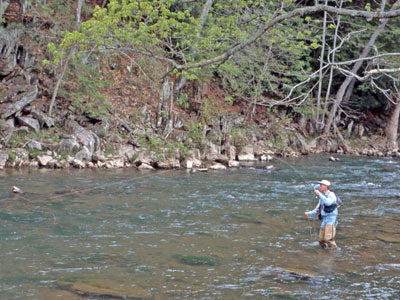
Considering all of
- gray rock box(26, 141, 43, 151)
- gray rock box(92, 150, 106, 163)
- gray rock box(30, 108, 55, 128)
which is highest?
gray rock box(30, 108, 55, 128)

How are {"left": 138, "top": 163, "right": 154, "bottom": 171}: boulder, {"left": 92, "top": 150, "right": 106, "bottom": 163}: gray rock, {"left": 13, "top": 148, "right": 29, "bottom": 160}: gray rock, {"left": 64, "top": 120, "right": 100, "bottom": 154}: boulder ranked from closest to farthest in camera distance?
{"left": 13, "top": 148, "right": 29, "bottom": 160}: gray rock
{"left": 92, "top": 150, "right": 106, "bottom": 163}: gray rock
{"left": 64, "top": 120, "right": 100, "bottom": 154}: boulder
{"left": 138, "top": 163, "right": 154, "bottom": 171}: boulder

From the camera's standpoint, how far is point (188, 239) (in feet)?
25.2

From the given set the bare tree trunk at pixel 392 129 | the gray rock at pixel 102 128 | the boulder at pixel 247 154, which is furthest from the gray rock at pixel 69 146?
the bare tree trunk at pixel 392 129

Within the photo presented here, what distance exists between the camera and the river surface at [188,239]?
219 inches

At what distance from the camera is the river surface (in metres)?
5.57

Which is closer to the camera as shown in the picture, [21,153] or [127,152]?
[21,153]

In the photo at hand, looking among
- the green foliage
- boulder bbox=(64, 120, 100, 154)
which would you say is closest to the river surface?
boulder bbox=(64, 120, 100, 154)

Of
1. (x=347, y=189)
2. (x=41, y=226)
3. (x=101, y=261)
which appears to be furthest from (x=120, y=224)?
(x=347, y=189)

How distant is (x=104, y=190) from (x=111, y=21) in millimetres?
4760

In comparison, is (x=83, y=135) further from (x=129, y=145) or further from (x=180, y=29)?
(x=180, y=29)

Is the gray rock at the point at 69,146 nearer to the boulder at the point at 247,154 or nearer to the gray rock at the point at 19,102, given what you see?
the gray rock at the point at 19,102

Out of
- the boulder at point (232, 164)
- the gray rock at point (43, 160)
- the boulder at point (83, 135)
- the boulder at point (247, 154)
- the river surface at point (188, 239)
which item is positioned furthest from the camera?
the boulder at point (247, 154)

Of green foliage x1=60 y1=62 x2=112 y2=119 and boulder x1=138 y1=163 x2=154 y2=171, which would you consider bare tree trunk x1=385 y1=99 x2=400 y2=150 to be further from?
green foliage x1=60 y1=62 x2=112 y2=119

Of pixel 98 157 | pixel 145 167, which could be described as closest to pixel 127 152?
pixel 145 167
